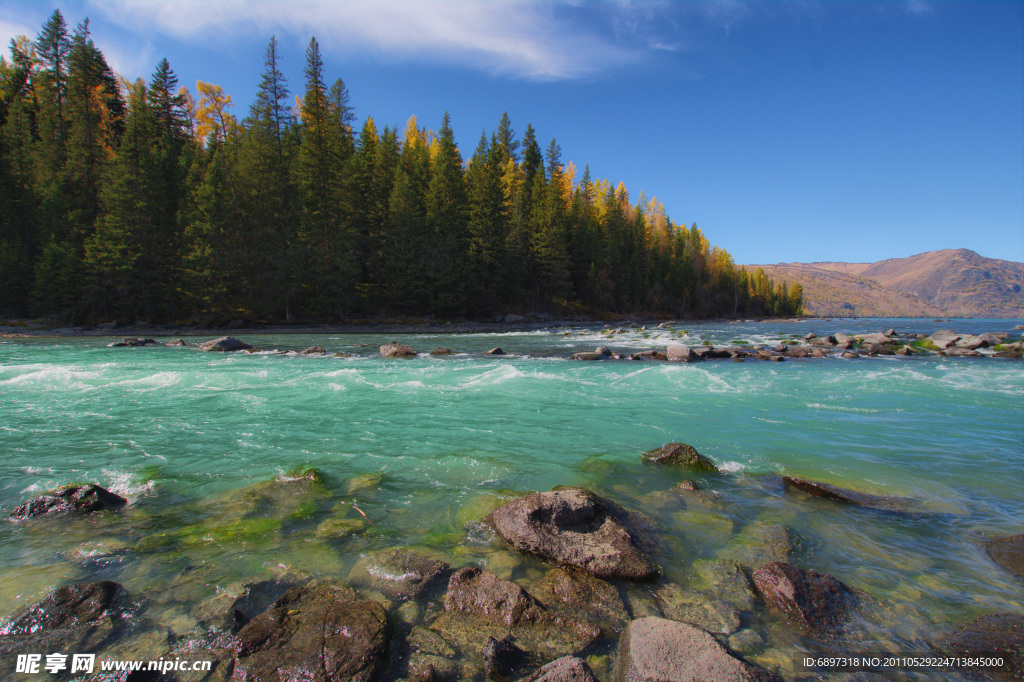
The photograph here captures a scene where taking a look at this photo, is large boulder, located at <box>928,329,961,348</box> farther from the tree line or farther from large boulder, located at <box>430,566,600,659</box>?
the tree line

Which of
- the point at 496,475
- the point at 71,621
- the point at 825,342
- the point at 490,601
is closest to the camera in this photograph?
the point at 71,621

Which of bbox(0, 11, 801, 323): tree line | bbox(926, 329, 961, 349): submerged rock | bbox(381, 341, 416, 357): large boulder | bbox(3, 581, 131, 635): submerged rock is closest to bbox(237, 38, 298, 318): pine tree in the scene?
bbox(0, 11, 801, 323): tree line

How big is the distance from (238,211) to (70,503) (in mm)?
35396

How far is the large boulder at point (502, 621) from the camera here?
9.48ft

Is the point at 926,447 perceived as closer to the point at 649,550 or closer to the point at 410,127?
the point at 649,550

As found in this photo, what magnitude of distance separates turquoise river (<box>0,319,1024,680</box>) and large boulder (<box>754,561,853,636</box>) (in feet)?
0.42

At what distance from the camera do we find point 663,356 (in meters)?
18.6

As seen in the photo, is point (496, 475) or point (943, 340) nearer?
point (496, 475)

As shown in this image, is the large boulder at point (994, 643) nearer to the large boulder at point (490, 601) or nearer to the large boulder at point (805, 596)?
the large boulder at point (805, 596)

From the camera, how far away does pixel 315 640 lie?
276 centimetres

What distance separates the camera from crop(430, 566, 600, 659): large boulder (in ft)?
9.48

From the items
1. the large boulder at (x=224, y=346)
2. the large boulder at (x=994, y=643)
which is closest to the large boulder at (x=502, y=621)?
the large boulder at (x=994, y=643)

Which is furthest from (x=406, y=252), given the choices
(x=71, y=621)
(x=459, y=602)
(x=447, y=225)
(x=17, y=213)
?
(x=459, y=602)

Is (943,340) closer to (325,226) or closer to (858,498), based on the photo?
(858,498)
